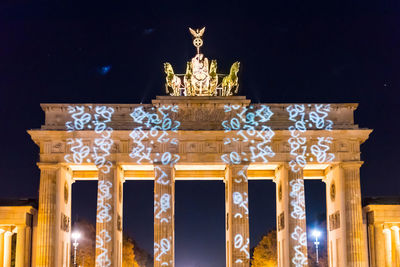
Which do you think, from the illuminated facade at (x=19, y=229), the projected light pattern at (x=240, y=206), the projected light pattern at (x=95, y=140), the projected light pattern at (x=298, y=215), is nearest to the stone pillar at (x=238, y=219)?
the projected light pattern at (x=240, y=206)

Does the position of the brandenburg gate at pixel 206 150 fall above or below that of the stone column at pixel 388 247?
above

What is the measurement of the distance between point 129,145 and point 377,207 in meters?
18.7

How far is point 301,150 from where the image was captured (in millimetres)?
44875

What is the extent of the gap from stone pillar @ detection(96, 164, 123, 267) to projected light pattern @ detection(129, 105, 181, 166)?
2.26 m

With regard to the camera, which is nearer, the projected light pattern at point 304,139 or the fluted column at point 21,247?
the fluted column at point 21,247

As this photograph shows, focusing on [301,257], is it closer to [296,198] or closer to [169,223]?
[296,198]

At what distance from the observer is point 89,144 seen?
4456 centimetres

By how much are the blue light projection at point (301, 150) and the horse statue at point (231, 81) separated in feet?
14.4

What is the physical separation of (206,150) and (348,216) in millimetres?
11331

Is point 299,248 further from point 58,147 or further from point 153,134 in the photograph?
point 58,147

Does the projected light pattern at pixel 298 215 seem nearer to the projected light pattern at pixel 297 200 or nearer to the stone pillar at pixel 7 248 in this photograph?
the projected light pattern at pixel 297 200

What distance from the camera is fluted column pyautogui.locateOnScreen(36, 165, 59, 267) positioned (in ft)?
139

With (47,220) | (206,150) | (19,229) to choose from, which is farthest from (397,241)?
(19,229)

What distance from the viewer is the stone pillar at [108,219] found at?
42.8 m
